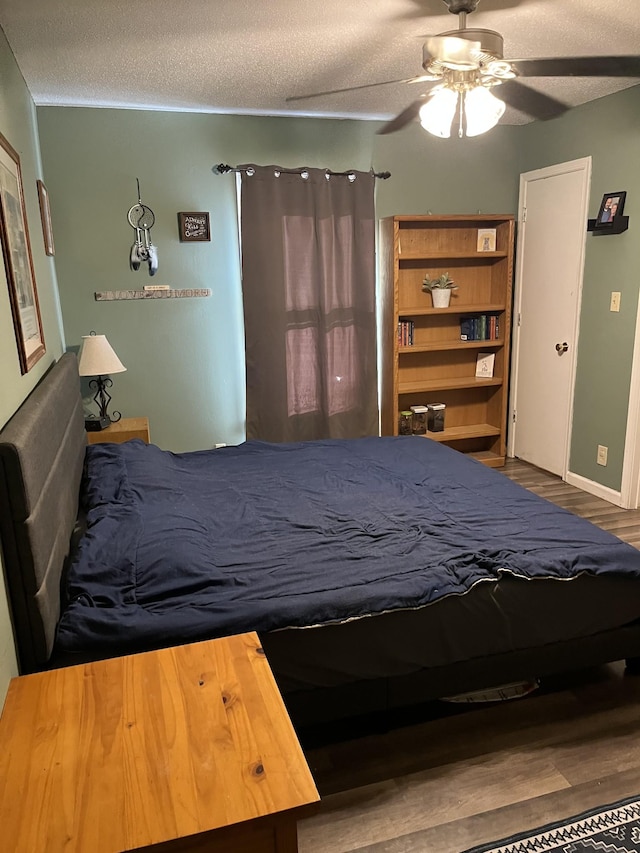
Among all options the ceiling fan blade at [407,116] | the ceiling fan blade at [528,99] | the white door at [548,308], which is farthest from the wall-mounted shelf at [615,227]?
the ceiling fan blade at [407,116]

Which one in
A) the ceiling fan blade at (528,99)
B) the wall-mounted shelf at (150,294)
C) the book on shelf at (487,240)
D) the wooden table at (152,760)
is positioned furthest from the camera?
the book on shelf at (487,240)

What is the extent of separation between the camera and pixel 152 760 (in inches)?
43.8

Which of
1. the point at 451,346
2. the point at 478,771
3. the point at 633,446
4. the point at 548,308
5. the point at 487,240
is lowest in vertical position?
the point at 478,771

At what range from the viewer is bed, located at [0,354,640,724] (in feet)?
5.61

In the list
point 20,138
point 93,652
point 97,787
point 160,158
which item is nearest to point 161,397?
point 160,158

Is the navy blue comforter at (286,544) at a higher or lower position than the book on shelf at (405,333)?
lower

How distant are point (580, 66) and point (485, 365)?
2731mm

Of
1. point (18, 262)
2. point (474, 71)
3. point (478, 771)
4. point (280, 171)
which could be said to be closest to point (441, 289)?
point (280, 171)

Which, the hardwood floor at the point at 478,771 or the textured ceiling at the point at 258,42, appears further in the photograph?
the textured ceiling at the point at 258,42

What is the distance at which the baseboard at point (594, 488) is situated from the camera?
395cm

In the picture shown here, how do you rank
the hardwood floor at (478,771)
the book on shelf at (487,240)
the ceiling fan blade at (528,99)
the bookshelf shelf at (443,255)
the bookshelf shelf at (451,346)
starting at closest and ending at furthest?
1. the hardwood floor at (478,771)
2. the ceiling fan blade at (528,99)
3. the bookshelf shelf at (443,255)
4. the bookshelf shelf at (451,346)
5. the book on shelf at (487,240)

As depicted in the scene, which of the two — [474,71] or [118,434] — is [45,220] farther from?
[474,71]

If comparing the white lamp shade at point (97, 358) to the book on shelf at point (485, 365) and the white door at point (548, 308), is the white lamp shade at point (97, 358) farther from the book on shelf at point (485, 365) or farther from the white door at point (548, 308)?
the white door at point (548, 308)

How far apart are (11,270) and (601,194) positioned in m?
3.42
